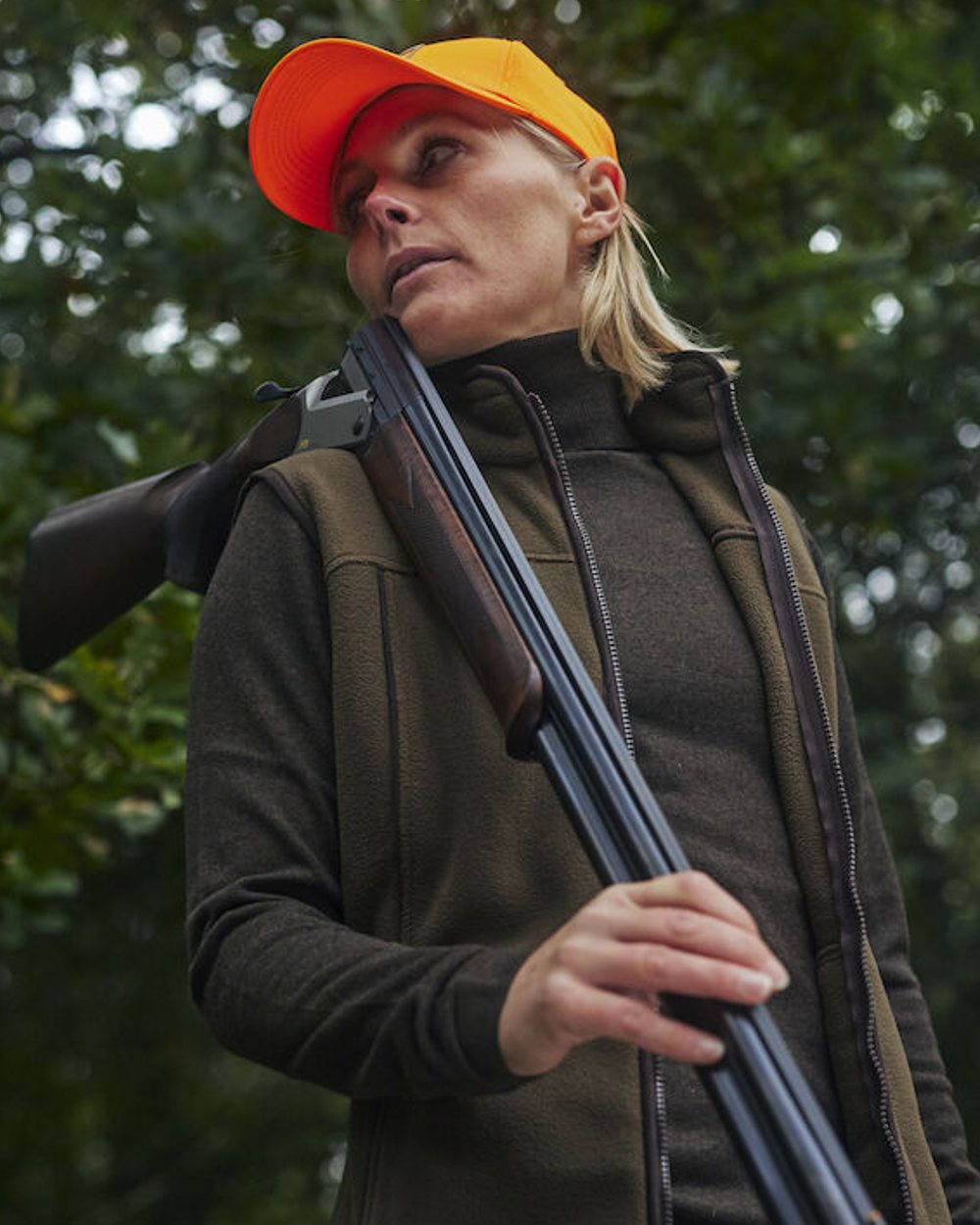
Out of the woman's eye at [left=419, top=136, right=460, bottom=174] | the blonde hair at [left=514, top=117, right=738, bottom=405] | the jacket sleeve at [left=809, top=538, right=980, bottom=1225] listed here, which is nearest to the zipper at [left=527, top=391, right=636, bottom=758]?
the blonde hair at [left=514, top=117, right=738, bottom=405]

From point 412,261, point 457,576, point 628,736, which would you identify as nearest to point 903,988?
point 628,736

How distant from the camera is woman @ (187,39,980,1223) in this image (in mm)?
1649

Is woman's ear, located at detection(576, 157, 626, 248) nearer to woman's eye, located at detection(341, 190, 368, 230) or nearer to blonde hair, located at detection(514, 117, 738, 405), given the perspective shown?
blonde hair, located at detection(514, 117, 738, 405)

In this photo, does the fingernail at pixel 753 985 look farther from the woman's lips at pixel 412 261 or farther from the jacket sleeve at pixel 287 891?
the woman's lips at pixel 412 261

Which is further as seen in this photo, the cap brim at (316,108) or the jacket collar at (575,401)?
the cap brim at (316,108)

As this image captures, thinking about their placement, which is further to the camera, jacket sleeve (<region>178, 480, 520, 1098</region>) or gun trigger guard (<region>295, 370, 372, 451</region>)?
gun trigger guard (<region>295, 370, 372, 451</region>)

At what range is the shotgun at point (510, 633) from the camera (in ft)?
4.81

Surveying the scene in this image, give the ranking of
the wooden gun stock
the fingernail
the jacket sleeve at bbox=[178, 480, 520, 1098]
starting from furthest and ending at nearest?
1. the wooden gun stock
2. the jacket sleeve at bbox=[178, 480, 520, 1098]
3. the fingernail

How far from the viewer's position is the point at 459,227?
2.33m

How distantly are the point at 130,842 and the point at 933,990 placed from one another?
4051mm

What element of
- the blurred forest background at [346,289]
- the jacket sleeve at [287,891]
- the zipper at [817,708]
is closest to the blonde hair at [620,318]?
the zipper at [817,708]

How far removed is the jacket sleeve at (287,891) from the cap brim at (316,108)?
2.17 ft

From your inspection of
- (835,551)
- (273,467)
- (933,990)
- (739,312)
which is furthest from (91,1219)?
(273,467)

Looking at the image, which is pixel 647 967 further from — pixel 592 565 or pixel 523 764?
pixel 592 565
